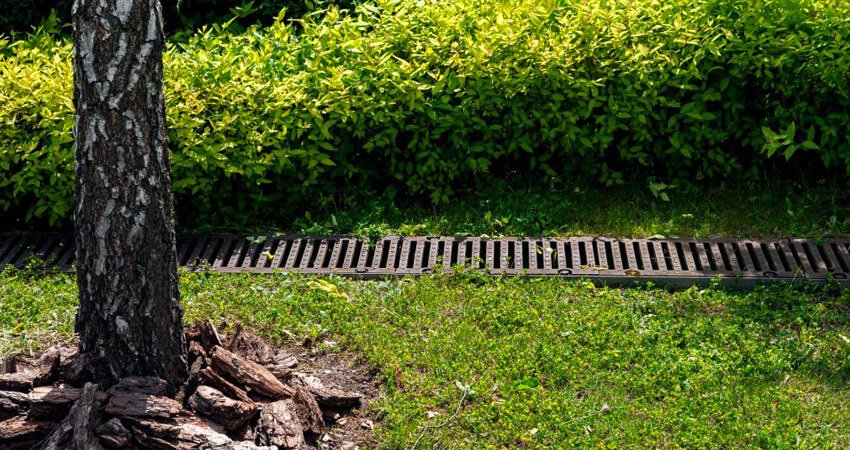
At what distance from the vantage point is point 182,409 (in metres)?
3.87

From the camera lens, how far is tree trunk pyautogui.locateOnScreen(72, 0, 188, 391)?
11.9 feet

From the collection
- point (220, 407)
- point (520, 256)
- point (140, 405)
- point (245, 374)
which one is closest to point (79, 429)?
point (140, 405)

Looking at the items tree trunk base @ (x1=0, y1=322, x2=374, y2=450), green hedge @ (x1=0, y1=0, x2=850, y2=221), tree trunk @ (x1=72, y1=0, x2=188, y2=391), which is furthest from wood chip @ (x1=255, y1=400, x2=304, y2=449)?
green hedge @ (x1=0, y1=0, x2=850, y2=221)

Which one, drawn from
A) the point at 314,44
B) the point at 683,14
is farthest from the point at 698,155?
the point at 314,44

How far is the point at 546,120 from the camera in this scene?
20.2ft

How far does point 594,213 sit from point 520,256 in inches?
28.9

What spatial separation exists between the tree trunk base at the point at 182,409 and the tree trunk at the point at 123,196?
0.50ft

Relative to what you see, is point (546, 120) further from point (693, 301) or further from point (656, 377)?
point (656, 377)

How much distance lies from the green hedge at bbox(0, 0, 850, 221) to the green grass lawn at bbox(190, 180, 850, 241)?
0.13 meters

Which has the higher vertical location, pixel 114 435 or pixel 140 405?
pixel 140 405

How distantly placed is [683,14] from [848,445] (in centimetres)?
324

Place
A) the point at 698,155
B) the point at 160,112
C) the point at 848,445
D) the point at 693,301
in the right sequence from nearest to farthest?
the point at 160,112, the point at 848,445, the point at 693,301, the point at 698,155

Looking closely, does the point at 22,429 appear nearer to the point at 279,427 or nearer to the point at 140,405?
the point at 140,405

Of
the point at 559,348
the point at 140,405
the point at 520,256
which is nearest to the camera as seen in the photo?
the point at 140,405
